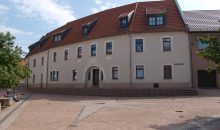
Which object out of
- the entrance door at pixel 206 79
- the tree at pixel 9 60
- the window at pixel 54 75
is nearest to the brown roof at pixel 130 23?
the window at pixel 54 75

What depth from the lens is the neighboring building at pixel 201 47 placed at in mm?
33531

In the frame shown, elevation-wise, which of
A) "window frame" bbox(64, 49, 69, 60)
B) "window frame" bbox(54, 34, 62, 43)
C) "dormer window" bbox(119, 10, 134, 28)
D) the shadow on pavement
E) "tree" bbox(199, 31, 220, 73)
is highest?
"dormer window" bbox(119, 10, 134, 28)

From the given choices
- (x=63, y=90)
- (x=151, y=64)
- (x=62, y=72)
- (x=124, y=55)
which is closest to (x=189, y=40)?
(x=151, y=64)

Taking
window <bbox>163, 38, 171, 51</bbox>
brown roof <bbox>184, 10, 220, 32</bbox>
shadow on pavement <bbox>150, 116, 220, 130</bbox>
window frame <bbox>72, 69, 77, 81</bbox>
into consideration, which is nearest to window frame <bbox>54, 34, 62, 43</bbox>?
window frame <bbox>72, 69, 77, 81</bbox>

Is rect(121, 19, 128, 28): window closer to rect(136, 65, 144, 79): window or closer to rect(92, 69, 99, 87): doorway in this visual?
rect(136, 65, 144, 79): window

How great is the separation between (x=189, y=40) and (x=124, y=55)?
7439mm

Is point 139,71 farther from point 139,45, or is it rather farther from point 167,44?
point 167,44

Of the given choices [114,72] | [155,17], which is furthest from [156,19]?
[114,72]

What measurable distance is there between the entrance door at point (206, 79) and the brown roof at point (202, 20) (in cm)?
494

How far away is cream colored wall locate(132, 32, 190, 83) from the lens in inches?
1293

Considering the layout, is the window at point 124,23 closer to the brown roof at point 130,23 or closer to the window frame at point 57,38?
the brown roof at point 130,23

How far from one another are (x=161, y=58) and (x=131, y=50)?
11.6ft

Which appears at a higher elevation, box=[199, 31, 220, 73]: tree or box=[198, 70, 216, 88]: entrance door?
box=[199, 31, 220, 73]: tree

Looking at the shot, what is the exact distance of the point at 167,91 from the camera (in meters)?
29.5
